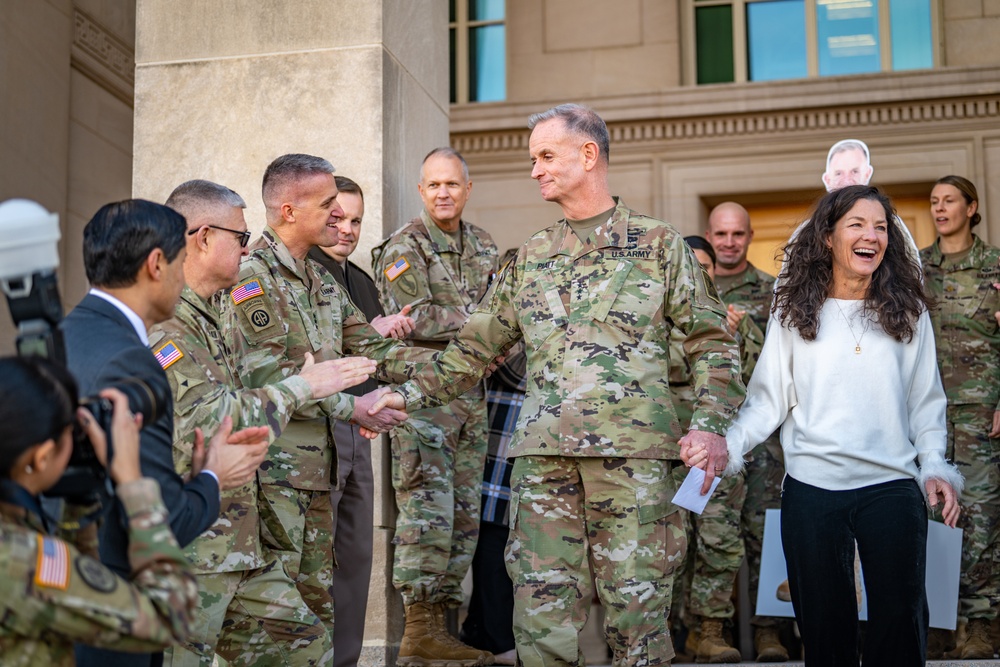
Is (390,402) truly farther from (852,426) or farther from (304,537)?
(852,426)

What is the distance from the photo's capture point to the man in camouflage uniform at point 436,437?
6.20 m

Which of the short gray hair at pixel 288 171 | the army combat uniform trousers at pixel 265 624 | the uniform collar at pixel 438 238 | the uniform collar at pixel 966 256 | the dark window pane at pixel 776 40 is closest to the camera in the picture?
the army combat uniform trousers at pixel 265 624

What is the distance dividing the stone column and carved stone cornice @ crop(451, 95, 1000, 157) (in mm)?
4993

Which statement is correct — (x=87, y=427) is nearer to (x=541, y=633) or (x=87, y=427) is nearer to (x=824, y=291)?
(x=541, y=633)

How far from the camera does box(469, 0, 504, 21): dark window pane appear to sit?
12.3 meters

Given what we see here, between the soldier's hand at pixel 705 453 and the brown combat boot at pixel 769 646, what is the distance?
2.65m

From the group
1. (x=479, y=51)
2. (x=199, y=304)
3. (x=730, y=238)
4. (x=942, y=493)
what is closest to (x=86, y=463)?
(x=199, y=304)

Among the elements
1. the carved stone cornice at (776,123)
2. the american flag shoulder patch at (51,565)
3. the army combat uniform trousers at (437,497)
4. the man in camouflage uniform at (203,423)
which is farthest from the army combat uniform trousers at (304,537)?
the carved stone cornice at (776,123)

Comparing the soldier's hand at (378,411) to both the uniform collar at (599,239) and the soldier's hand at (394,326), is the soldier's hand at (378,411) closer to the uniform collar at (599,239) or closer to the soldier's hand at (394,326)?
the soldier's hand at (394,326)

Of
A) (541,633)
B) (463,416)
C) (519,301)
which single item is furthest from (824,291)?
(463,416)

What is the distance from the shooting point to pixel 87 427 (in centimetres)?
280

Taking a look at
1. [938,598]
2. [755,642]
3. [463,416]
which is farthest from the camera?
[755,642]

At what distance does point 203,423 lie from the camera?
13.0ft

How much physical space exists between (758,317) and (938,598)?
295 cm
